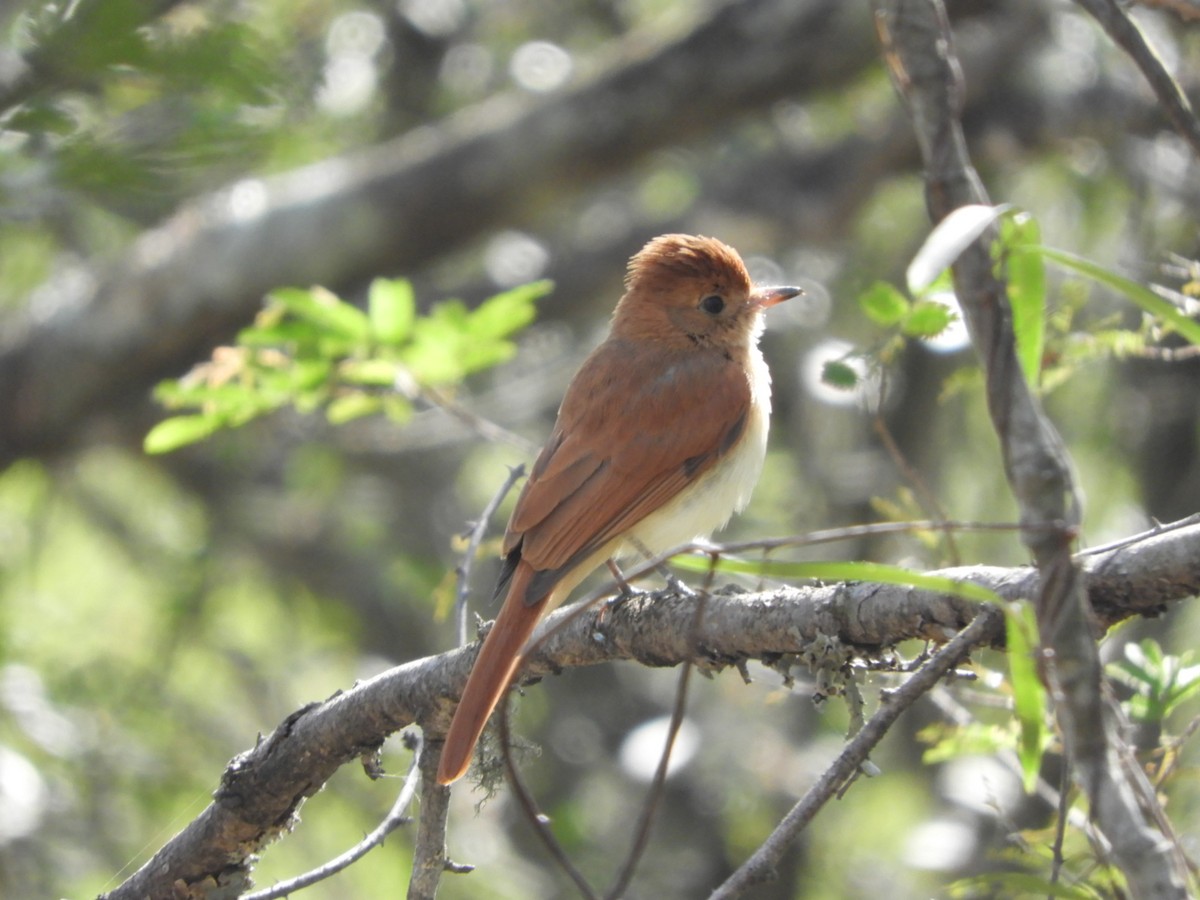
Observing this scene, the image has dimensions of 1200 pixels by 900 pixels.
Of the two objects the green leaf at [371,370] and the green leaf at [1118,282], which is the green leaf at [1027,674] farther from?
the green leaf at [371,370]

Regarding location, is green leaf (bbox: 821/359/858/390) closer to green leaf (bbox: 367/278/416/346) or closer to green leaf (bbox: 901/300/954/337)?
green leaf (bbox: 901/300/954/337)

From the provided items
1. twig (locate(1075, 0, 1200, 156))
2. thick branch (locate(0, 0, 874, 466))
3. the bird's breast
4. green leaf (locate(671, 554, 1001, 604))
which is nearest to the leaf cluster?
the bird's breast

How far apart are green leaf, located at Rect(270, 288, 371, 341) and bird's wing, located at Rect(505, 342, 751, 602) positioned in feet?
2.30

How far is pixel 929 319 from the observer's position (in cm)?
292

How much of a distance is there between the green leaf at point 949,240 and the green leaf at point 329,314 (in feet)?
8.74

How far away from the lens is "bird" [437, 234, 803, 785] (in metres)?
4.07

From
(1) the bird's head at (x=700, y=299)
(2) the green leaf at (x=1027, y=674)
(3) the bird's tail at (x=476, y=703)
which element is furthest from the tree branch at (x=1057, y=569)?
(1) the bird's head at (x=700, y=299)

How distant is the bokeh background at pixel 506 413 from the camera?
6582 millimetres

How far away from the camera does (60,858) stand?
6.22 metres

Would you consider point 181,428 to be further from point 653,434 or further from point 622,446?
point 653,434

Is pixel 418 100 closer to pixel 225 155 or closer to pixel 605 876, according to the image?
pixel 605 876

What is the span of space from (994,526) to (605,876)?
5739 mm

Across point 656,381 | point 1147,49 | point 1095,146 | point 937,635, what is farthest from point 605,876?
point 1147,49

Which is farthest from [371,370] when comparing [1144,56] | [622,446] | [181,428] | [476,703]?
[1144,56]
